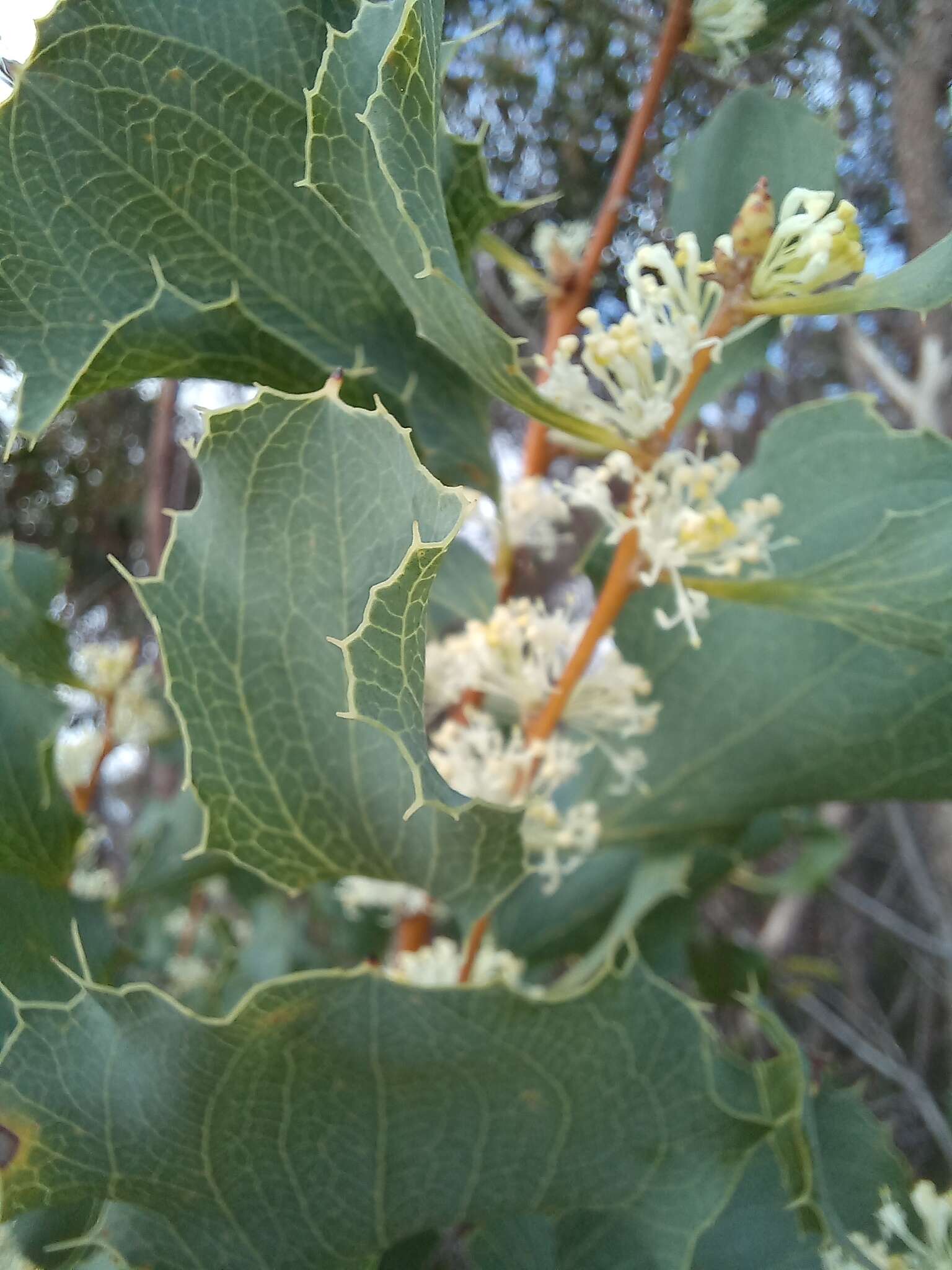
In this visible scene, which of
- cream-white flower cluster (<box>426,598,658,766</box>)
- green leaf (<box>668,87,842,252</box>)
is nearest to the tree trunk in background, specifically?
green leaf (<box>668,87,842,252</box>)

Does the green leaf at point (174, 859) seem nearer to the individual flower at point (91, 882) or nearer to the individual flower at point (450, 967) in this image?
the individual flower at point (91, 882)

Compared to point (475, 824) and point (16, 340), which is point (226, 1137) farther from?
point (16, 340)

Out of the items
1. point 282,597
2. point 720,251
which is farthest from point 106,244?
point 720,251

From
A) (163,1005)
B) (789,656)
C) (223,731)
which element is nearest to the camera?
(163,1005)

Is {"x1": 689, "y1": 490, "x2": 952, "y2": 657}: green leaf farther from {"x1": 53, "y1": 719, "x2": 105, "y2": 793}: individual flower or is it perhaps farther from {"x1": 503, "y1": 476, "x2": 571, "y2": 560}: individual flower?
{"x1": 53, "y1": 719, "x2": 105, "y2": 793}: individual flower

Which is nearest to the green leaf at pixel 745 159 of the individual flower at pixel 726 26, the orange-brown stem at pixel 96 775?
the individual flower at pixel 726 26
